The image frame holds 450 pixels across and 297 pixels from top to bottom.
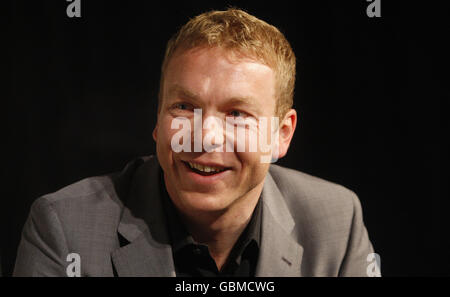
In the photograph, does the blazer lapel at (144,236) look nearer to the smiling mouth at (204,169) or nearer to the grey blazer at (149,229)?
the grey blazer at (149,229)

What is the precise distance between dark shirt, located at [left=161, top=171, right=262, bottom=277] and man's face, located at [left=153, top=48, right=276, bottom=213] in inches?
5.1

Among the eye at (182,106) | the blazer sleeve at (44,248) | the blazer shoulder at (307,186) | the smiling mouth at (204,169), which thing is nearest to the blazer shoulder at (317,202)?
the blazer shoulder at (307,186)

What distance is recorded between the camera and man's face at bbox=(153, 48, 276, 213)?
1.63 meters

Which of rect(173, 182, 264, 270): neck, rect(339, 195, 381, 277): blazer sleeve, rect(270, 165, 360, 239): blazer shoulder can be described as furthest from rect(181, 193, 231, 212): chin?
rect(339, 195, 381, 277): blazer sleeve

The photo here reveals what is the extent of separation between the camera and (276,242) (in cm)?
191

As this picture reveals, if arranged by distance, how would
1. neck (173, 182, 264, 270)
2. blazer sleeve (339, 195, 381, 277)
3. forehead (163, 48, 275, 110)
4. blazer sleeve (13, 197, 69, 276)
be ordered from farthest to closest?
blazer sleeve (339, 195, 381, 277)
neck (173, 182, 264, 270)
blazer sleeve (13, 197, 69, 276)
forehead (163, 48, 275, 110)

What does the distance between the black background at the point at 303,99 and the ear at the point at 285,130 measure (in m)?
0.24

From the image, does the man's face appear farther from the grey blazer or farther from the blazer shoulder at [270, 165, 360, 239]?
the blazer shoulder at [270, 165, 360, 239]

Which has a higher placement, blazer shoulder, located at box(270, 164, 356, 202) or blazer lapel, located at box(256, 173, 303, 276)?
blazer shoulder, located at box(270, 164, 356, 202)

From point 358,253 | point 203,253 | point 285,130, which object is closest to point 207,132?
point 285,130

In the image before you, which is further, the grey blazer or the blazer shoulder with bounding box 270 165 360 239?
the blazer shoulder with bounding box 270 165 360 239

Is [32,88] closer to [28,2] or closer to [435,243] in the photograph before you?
[28,2]

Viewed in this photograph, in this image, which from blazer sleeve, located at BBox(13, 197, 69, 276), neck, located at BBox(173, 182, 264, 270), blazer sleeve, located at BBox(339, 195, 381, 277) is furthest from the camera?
blazer sleeve, located at BBox(339, 195, 381, 277)

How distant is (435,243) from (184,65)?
4.19ft
